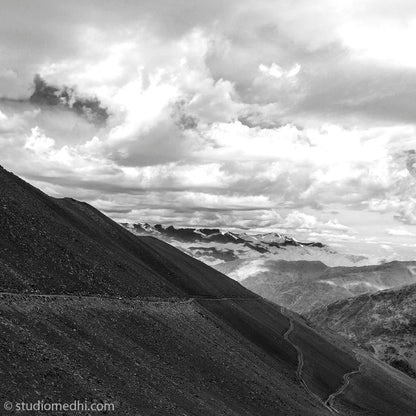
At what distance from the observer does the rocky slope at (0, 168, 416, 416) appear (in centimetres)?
4066

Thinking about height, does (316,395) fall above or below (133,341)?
below

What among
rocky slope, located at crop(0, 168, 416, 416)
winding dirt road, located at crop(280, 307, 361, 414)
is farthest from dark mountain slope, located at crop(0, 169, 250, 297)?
winding dirt road, located at crop(280, 307, 361, 414)

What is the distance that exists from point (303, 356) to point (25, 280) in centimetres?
8309

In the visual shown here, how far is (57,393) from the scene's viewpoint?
3522 centimetres

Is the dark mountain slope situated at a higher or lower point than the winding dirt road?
higher

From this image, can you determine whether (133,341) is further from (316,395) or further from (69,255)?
(316,395)

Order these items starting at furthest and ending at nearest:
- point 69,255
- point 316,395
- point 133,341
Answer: point 316,395, point 69,255, point 133,341

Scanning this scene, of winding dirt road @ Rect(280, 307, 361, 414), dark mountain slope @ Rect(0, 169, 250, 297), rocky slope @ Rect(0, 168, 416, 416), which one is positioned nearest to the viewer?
rocky slope @ Rect(0, 168, 416, 416)

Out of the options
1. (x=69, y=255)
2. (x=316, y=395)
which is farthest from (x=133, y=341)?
(x=316, y=395)

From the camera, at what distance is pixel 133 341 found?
58.2 m

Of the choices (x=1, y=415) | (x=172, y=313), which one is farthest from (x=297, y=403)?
(x=1, y=415)

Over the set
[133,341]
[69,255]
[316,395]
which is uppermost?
[69,255]

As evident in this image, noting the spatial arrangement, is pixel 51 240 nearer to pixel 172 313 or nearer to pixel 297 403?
pixel 172 313

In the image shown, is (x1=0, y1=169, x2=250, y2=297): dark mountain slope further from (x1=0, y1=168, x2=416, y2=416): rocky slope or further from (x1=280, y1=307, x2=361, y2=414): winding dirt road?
(x1=280, y1=307, x2=361, y2=414): winding dirt road
